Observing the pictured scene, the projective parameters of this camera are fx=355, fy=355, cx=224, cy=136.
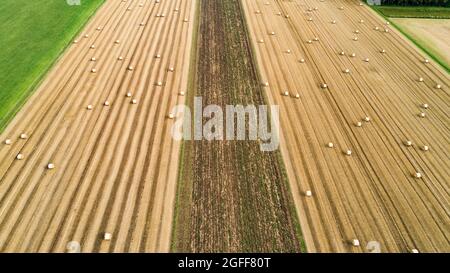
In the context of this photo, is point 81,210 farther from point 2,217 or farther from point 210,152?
point 210,152

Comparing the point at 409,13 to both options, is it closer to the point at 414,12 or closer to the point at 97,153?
the point at 414,12

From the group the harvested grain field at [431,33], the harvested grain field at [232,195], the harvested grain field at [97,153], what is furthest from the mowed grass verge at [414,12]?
the harvested grain field at [97,153]

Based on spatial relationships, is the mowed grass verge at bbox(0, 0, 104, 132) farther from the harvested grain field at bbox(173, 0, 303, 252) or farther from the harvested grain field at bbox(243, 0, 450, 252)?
the harvested grain field at bbox(243, 0, 450, 252)

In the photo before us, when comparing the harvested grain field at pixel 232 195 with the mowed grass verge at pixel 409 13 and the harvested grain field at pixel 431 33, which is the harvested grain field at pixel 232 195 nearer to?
the harvested grain field at pixel 431 33

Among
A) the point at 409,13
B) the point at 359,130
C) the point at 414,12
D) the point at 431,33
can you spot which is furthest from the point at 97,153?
the point at 414,12

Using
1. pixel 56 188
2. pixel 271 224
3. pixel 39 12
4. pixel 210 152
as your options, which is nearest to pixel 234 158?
pixel 210 152

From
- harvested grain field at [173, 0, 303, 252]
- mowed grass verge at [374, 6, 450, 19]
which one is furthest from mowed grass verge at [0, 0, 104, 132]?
mowed grass verge at [374, 6, 450, 19]
